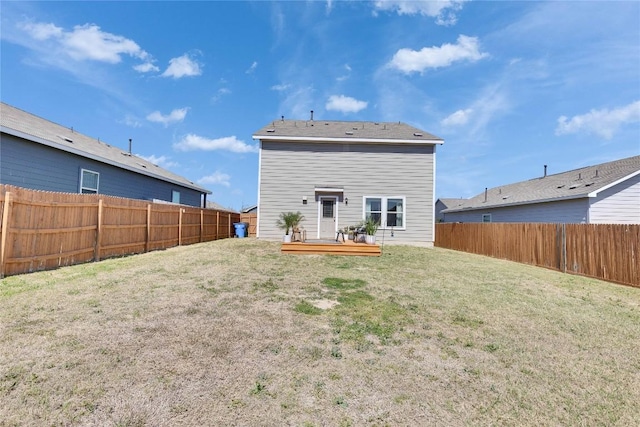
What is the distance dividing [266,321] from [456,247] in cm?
1693

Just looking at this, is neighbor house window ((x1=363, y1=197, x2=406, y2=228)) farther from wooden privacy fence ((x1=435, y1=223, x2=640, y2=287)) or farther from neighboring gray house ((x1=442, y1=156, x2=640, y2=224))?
neighboring gray house ((x1=442, y1=156, x2=640, y2=224))

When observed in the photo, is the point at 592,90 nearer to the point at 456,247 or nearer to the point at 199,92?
the point at 456,247

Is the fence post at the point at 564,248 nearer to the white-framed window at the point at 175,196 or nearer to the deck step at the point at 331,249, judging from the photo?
the deck step at the point at 331,249

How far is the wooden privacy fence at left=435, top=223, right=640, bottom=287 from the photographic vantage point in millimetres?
8617

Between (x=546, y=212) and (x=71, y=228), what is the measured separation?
20260 mm

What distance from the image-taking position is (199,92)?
1912 cm

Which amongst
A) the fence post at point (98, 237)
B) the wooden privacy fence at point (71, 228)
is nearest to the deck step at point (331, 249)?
the wooden privacy fence at point (71, 228)

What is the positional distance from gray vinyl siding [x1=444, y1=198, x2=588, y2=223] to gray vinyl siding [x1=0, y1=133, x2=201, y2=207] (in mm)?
21039

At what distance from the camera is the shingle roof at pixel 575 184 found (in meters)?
13.9

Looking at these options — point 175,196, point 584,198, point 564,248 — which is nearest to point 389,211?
point 564,248

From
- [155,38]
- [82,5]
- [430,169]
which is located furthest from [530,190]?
[82,5]

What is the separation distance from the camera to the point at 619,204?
551 inches

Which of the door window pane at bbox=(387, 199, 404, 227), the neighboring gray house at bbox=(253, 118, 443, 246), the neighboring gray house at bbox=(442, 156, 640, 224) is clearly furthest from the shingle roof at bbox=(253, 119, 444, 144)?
the neighboring gray house at bbox=(442, 156, 640, 224)

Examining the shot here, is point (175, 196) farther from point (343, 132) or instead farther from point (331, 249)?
point (331, 249)
